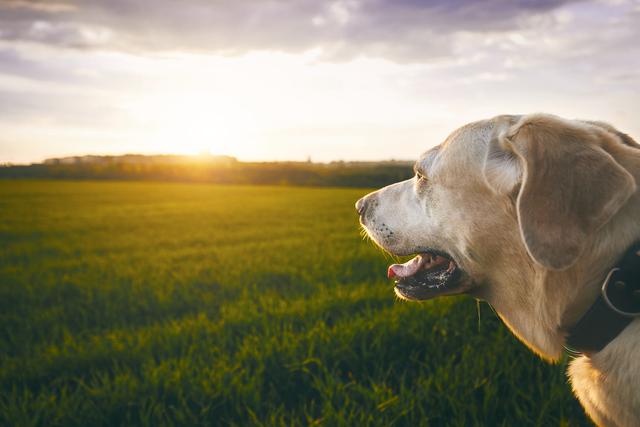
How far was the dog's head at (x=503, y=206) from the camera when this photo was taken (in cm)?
184

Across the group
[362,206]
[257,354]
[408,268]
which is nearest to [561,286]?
[408,268]

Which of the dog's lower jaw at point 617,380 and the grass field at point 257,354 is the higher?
the dog's lower jaw at point 617,380

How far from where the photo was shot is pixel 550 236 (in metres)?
1.86

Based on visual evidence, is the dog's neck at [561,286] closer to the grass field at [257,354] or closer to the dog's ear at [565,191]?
the dog's ear at [565,191]

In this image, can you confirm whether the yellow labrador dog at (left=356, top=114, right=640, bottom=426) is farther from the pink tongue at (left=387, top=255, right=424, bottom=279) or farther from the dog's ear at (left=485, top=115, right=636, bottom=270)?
the pink tongue at (left=387, top=255, right=424, bottom=279)

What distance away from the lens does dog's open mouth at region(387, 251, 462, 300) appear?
8.61 ft

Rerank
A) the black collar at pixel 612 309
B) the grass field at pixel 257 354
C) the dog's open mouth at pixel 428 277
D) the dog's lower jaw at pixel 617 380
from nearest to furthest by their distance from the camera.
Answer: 1. the black collar at pixel 612 309
2. the dog's lower jaw at pixel 617 380
3. the dog's open mouth at pixel 428 277
4. the grass field at pixel 257 354

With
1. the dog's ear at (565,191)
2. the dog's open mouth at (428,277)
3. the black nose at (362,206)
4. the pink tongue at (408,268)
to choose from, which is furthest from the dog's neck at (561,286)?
the black nose at (362,206)

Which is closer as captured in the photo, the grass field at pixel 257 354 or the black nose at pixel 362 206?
the black nose at pixel 362 206

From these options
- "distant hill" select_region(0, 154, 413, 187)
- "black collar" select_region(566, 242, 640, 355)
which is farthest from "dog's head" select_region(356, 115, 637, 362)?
"distant hill" select_region(0, 154, 413, 187)

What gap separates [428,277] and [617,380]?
1100 mm

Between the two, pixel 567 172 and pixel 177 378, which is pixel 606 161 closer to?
pixel 567 172

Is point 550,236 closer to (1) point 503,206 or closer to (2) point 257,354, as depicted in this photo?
(1) point 503,206

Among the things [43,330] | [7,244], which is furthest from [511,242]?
[7,244]
